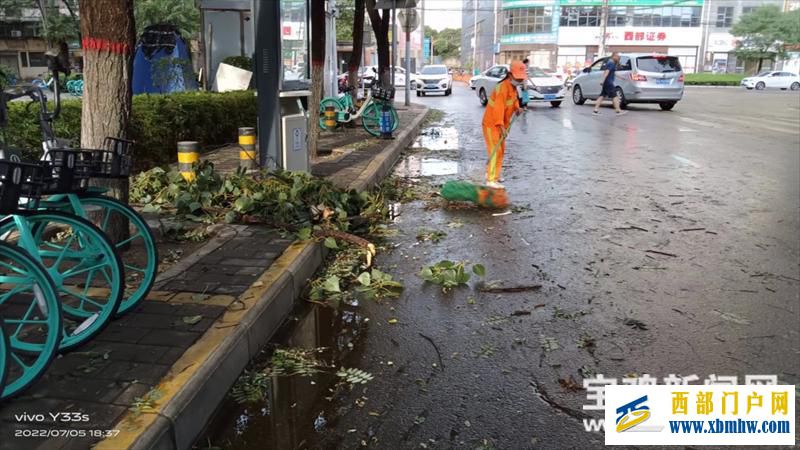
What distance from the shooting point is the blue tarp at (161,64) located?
44.2ft

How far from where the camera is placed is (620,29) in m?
62.3

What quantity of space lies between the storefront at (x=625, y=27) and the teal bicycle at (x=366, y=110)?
171 feet

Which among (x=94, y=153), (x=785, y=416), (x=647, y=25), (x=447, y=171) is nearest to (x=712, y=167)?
(x=447, y=171)

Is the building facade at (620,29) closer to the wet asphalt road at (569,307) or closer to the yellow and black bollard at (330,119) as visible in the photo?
the yellow and black bollard at (330,119)

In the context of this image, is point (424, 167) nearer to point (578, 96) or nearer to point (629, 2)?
point (578, 96)

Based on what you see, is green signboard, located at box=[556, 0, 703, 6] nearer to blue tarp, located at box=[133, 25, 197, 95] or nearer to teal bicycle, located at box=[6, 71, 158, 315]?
blue tarp, located at box=[133, 25, 197, 95]

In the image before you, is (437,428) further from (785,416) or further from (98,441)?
(785,416)

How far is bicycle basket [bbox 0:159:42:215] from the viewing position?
8.86 ft

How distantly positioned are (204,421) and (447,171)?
764cm

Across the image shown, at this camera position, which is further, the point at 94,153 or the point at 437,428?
the point at 94,153

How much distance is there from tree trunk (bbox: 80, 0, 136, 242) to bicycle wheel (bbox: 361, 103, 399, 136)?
8518mm

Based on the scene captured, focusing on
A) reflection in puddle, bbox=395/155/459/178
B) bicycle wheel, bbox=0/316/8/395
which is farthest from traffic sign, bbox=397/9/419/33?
bicycle wheel, bbox=0/316/8/395

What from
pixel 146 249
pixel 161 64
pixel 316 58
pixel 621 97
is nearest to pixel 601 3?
pixel 621 97

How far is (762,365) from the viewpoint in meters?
3.51
